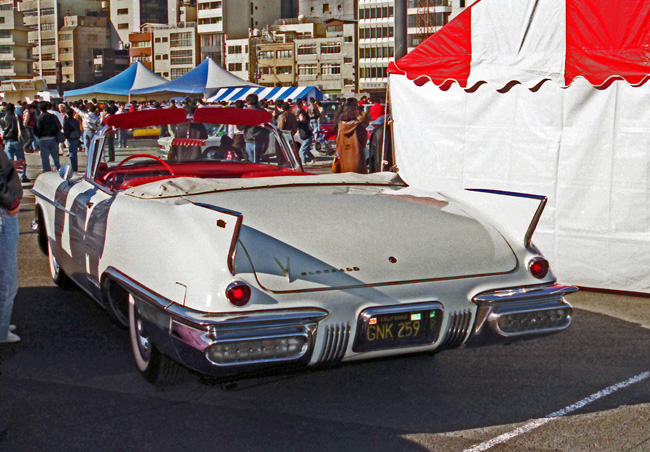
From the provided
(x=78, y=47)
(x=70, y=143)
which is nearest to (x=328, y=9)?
(x=78, y=47)

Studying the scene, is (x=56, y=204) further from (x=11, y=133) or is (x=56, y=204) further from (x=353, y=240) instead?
(x=11, y=133)

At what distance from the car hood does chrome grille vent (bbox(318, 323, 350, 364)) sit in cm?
20

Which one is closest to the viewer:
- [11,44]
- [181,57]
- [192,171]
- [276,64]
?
[192,171]

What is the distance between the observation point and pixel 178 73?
14450 centimetres

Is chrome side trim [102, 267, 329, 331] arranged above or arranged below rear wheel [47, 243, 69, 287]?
above

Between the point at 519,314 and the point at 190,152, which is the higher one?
the point at 190,152

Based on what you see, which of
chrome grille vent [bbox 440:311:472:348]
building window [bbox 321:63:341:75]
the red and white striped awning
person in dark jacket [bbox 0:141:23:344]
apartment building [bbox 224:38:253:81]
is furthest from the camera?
apartment building [bbox 224:38:253:81]

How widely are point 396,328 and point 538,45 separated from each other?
185 inches

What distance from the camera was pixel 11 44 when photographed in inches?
5576

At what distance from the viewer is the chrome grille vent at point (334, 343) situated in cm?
390

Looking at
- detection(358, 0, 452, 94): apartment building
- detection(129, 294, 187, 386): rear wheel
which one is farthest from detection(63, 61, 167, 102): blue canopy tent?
detection(358, 0, 452, 94): apartment building

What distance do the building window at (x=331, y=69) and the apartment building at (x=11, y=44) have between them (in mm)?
53501

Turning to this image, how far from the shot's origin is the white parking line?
389cm

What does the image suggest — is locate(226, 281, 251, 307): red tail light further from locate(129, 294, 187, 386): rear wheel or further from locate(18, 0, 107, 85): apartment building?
locate(18, 0, 107, 85): apartment building
